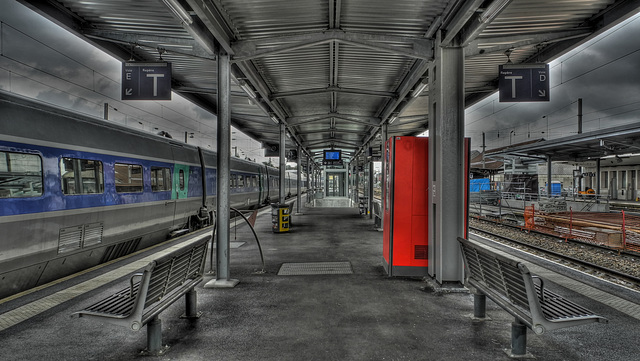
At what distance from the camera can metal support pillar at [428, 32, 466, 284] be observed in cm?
524

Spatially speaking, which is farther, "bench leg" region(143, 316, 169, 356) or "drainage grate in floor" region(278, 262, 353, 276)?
"drainage grate in floor" region(278, 262, 353, 276)

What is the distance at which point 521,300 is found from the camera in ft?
9.88

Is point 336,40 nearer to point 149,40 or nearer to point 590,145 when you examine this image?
point 149,40

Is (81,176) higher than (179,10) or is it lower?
lower

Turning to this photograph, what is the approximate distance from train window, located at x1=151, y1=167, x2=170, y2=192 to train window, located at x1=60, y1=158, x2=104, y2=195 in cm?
189

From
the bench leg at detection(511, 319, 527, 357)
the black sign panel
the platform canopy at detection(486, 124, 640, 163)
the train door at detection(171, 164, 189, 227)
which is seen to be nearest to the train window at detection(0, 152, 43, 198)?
the black sign panel

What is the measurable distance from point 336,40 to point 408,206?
10.1 feet

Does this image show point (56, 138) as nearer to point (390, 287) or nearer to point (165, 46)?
point (165, 46)

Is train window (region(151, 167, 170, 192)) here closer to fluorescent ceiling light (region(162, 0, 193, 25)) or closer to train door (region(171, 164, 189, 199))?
train door (region(171, 164, 189, 199))

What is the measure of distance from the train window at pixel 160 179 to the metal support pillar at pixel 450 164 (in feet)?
21.8

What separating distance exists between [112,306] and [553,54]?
7.73 m

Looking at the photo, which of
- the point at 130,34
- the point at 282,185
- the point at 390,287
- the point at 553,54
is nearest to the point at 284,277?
the point at 390,287

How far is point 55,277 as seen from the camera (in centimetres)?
531

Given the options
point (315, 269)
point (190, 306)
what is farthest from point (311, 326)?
point (315, 269)
